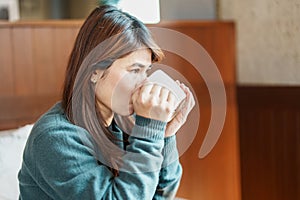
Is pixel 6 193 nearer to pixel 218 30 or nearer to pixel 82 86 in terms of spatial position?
pixel 82 86

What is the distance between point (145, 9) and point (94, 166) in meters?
1.32

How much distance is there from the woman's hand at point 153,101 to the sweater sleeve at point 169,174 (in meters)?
0.12

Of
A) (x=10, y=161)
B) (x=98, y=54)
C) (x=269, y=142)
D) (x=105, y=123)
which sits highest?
(x=98, y=54)

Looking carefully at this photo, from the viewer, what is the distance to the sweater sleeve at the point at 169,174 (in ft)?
2.99

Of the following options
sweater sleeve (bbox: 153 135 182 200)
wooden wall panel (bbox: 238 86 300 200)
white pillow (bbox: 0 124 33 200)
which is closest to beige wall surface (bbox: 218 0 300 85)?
wooden wall panel (bbox: 238 86 300 200)

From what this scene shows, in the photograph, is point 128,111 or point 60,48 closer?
point 128,111

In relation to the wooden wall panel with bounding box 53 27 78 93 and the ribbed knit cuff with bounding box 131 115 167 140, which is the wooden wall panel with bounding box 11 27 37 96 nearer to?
the wooden wall panel with bounding box 53 27 78 93

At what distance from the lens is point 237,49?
227 cm

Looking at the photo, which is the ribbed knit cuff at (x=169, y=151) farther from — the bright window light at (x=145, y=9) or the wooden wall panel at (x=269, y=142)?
the wooden wall panel at (x=269, y=142)

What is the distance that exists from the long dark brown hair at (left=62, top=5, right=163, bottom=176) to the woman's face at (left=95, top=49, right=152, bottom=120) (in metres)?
0.01

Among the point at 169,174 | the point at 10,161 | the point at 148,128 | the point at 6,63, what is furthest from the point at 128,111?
the point at 6,63

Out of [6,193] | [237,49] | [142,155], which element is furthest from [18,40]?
[142,155]

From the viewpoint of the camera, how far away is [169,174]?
94 centimetres

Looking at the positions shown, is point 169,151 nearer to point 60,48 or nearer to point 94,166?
point 94,166
